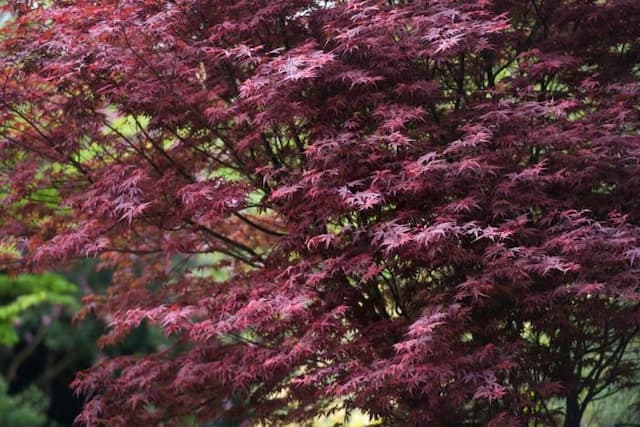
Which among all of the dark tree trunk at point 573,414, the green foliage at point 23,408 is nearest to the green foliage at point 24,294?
the green foliage at point 23,408

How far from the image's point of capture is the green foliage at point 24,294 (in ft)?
29.0

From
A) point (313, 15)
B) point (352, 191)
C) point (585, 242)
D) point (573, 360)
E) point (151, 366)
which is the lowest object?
point (573, 360)

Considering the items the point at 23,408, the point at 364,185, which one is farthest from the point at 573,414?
the point at 23,408

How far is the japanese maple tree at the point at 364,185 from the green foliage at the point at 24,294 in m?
5.12

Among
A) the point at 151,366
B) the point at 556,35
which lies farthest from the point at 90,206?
the point at 556,35

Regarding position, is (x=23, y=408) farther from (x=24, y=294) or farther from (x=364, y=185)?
(x=364, y=185)

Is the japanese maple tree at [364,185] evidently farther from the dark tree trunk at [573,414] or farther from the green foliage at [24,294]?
the green foliage at [24,294]

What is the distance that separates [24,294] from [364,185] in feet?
24.6

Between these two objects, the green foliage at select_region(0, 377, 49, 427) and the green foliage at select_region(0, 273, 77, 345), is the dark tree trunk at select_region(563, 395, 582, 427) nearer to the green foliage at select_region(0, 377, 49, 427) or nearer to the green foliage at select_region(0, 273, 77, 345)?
the green foliage at select_region(0, 273, 77, 345)

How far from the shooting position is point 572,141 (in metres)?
3.21

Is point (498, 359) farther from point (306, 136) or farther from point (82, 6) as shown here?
point (82, 6)

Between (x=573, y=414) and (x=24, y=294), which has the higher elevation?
(x=573, y=414)

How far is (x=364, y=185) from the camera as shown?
10.5ft

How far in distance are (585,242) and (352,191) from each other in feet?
3.17
